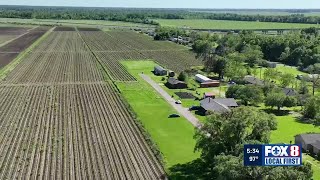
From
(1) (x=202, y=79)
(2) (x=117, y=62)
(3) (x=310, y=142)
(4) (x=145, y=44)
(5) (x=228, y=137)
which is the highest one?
(4) (x=145, y=44)

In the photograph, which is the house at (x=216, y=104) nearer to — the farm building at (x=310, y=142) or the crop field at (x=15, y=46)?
the farm building at (x=310, y=142)

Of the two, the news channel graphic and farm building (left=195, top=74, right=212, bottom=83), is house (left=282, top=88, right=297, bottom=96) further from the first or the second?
the news channel graphic


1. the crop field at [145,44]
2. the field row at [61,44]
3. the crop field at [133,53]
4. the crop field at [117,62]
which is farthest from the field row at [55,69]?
the crop field at [145,44]

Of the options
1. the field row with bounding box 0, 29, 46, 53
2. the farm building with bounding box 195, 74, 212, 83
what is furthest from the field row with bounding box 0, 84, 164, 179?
the field row with bounding box 0, 29, 46, 53

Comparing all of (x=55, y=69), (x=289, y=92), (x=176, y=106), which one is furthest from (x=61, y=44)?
(x=289, y=92)

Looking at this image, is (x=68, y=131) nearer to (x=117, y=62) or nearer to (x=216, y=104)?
(x=216, y=104)
